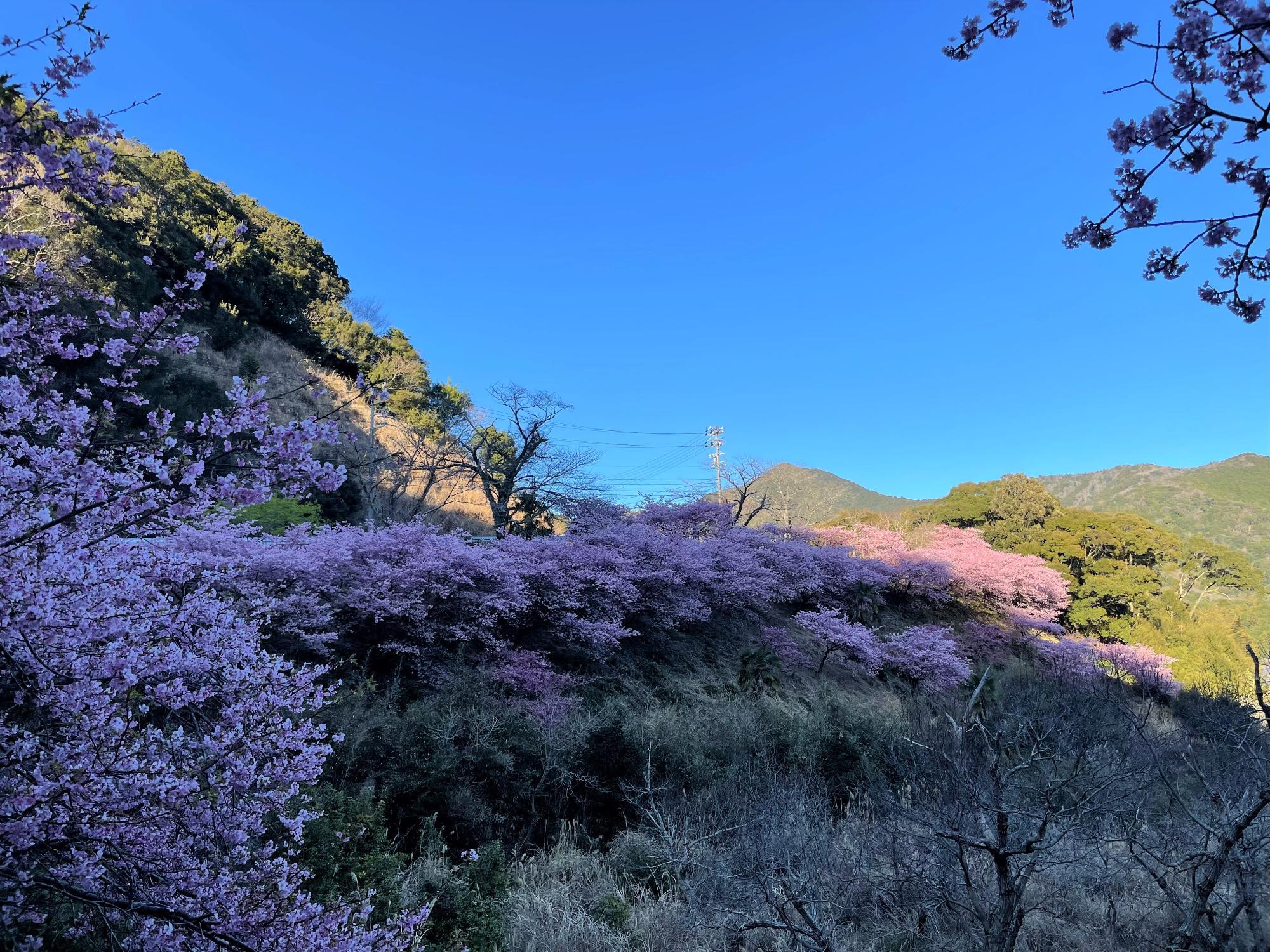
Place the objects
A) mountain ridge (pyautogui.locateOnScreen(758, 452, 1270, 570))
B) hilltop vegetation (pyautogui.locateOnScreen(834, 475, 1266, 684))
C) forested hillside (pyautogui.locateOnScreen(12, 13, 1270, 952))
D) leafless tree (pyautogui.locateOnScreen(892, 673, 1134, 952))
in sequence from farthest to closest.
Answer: mountain ridge (pyautogui.locateOnScreen(758, 452, 1270, 570)), hilltop vegetation (pyautogui.locateOnScreen(834, 475, 1266, 684)), leafless tree (pyautogui.locateOnScreen(892, 673, 1134, 952)), forested hillside (pyautogui.locateOnScreen(12, 13, 1270, 952))

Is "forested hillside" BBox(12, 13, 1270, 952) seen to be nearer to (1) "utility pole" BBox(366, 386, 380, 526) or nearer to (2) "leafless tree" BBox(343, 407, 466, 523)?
(1) "utility pole" BBox(366, 386, 380, 526)

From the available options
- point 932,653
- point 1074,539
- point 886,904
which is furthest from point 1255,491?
point 886,904

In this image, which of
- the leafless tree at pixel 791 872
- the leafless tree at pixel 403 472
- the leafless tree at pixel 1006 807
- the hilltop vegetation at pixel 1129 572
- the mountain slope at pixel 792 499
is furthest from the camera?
the mountain slope at pixel 792 499

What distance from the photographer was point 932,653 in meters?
15.2

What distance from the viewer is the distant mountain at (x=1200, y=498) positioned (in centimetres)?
4700

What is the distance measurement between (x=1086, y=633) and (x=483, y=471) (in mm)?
23300

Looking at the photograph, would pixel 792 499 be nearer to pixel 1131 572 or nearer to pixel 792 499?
→ pixel 792 499

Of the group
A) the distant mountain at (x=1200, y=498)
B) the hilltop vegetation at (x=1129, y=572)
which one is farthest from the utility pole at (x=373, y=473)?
the distant mountain at (x=1200, y=498)

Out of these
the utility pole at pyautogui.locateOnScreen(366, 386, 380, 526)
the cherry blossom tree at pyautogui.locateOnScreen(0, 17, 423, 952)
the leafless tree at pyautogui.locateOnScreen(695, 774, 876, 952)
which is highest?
the utility pole at pyautogui.locateOnScreen(366, 386, 380, 526)

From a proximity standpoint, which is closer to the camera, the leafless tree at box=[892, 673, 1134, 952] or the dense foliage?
the leafless tree at box=[892, 673, 1134, 952]

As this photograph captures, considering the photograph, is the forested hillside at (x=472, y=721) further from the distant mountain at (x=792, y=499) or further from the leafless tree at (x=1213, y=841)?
the distant mountain at (x=792, y=499)

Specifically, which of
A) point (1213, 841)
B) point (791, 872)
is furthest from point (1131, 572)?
point (791, 872)

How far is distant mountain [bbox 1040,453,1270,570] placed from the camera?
47.0 metres

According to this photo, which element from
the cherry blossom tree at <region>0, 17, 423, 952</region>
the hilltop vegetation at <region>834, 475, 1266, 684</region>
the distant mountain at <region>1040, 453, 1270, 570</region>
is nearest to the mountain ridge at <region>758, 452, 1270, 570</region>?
the distant mountain at <region>1040, 453, 1270, 570</region>
